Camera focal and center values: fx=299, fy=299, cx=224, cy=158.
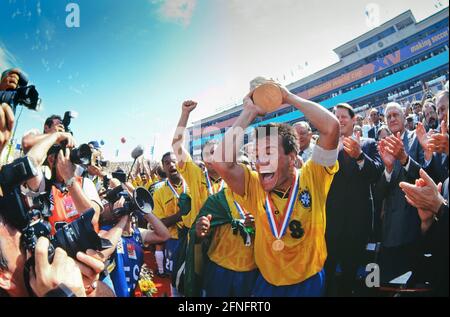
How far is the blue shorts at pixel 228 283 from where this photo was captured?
8.52ft

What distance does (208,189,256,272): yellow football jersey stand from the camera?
2.63 metres

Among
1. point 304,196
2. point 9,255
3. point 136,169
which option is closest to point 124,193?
point 9,255

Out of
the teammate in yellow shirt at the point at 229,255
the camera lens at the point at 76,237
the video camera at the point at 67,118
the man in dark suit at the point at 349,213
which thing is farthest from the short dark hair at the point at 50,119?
the man in dark suit at the point at 349,213

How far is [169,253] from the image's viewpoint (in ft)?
16.3

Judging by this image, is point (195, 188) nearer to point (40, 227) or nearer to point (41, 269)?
point (40, 227)

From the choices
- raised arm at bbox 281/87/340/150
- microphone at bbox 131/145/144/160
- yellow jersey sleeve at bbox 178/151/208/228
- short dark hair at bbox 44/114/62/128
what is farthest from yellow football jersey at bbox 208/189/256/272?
microphone at bbox 131/145/144/160

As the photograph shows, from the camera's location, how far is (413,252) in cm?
271

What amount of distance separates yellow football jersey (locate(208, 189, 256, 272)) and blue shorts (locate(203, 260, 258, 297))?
5 centimetres

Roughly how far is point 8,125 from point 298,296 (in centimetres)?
221

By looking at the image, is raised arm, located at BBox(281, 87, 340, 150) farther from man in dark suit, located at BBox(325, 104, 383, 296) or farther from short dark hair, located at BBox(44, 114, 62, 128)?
short dark hair, located at BBox(44, 114, 62, 128)

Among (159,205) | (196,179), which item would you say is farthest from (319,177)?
(159,205)

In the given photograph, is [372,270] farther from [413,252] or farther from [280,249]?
[280,249]

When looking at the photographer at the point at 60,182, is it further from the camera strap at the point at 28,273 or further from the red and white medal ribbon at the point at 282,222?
the red and white medal ribbon at the point at 282,222
